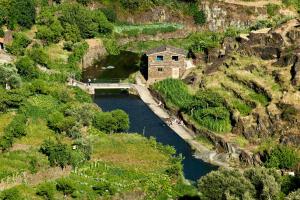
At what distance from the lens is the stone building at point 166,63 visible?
81.1 metres

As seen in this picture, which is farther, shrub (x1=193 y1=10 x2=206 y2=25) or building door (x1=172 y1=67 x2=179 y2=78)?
shrub (x1=193 y1=10 x2=206 y2=25)

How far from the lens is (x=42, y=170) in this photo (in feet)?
178

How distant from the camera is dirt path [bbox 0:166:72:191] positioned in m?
52.0

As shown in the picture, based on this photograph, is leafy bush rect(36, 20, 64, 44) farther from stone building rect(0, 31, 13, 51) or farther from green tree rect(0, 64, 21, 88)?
green tree rect(0, 64, 21, 88)

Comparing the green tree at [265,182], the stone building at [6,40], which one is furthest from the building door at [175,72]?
the green tree at [265,182]

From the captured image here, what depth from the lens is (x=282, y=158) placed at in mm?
59125

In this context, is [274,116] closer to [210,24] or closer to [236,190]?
[236,190]

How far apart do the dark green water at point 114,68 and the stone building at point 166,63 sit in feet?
15.3

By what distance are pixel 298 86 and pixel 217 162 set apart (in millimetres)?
11033

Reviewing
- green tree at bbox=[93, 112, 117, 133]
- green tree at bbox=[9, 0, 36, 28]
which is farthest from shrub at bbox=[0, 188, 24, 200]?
green tree at bbox=[9, 0, 36, 28]

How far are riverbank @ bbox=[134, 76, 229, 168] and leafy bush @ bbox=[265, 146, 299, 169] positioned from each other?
3.70 metres

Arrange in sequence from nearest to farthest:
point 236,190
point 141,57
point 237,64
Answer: point 236,190 < point 237,64 < point 141,57

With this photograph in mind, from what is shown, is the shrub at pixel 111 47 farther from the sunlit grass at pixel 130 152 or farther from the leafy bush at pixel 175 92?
the sunlit grass at pixel 130 152

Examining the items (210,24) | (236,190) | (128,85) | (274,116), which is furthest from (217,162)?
(210,24)
